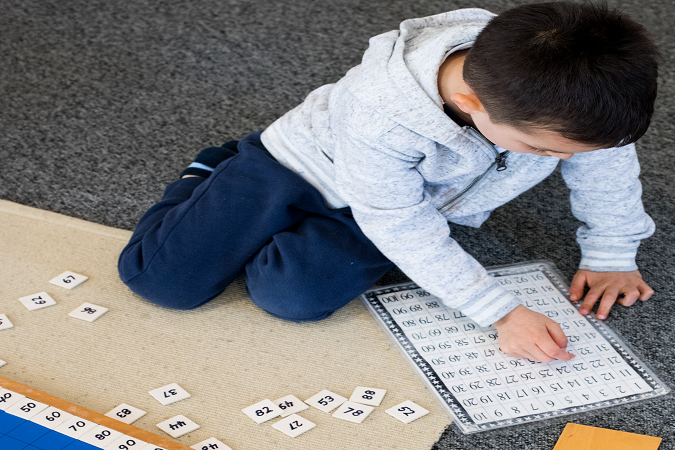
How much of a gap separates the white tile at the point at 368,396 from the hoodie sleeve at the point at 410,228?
6.1 inches

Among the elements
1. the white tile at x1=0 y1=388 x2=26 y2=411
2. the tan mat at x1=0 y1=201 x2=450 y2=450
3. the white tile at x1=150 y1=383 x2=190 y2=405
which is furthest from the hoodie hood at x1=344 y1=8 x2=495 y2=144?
the white tile at x1=0 y1=388 x2=26 y2=411

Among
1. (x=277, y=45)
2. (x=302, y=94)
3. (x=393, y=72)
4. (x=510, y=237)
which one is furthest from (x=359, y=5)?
(x=393, y=72)

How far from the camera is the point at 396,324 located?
912 mm

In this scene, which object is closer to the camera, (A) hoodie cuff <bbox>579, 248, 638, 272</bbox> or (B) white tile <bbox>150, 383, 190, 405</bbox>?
(B) white tile <bbox>150, 383, 190, 405</bbox>

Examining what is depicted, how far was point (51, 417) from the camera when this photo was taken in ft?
2.34

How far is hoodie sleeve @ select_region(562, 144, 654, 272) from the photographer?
939mm

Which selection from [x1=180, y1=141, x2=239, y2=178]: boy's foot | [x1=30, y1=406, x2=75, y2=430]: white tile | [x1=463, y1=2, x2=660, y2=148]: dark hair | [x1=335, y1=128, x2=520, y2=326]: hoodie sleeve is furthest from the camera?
[x1=180, y1=141, x2=239, y2=178]: boy's foot

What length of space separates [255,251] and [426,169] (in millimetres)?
275

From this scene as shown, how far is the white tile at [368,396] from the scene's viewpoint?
0.80m

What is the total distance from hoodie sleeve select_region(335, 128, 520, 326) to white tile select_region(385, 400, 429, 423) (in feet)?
0.49

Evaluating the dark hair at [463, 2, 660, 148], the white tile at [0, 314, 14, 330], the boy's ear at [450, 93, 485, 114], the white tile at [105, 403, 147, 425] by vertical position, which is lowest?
the white tile at [105, 403, 147, 425]

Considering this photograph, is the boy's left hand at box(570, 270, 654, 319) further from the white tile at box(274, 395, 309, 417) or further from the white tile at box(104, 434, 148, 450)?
the white tile at box(104, 434, 148, 450)

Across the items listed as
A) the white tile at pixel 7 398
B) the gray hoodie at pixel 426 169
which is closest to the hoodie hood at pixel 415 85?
the gray hoodie at pixel 426 169

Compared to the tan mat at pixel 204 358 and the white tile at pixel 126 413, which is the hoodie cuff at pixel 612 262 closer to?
the tan mat at pixel 204 358
